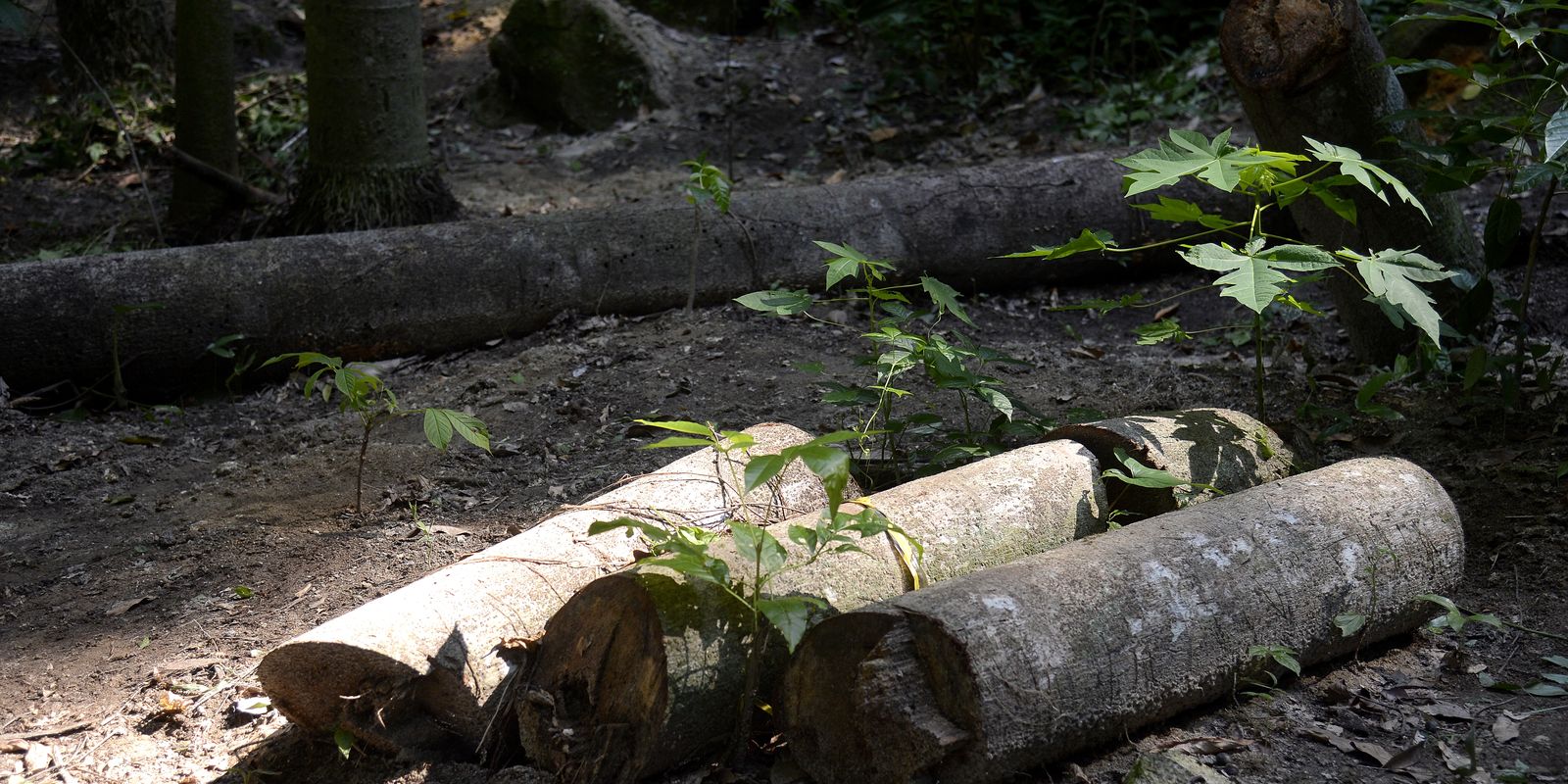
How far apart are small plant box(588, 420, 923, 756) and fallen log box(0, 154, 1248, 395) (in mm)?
2747

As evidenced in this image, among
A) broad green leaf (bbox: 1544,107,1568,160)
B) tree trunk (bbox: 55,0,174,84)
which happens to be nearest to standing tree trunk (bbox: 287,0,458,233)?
tree trunk (bbox: 55,0,174,84)

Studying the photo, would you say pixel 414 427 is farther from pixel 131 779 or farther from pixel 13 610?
pixel 131 779

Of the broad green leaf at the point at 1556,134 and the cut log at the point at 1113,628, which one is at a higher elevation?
the broad green leaf at the point at 1556,134

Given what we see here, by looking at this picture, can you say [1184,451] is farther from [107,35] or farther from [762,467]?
[107,35]

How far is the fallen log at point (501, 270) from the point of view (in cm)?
443

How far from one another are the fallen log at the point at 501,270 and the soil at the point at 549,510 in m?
0.15

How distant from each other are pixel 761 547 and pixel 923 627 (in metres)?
0.31

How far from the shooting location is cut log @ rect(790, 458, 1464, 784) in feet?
6.27

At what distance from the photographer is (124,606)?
9.52ft

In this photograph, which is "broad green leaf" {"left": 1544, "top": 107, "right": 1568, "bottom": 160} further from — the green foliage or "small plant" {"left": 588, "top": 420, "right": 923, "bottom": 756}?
"small plant" {"left": 588, "top": 420, "right": 923, "bottom": 756}

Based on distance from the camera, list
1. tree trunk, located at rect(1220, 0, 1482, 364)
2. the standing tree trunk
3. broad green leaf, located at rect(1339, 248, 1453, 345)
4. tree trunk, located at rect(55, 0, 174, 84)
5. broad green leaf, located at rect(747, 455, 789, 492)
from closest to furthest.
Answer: broad green leaf, located at rect(747, 455, 789, 492), broad green leaf, located at rect(1339, 248, 1453, 345), tree trunk, located at rect(1220, 0, 1482, 364), the standing tree trunk, tree trunk, located at rect(55, 0, 174, 84)

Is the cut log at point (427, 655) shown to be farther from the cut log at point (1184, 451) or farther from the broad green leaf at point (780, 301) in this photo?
the cut log at point (1184, 451)

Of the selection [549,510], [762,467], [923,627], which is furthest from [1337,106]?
[549,510]

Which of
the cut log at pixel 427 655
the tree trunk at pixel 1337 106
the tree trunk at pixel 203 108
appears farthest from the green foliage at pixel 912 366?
the tree trunk at pixel 203 108
